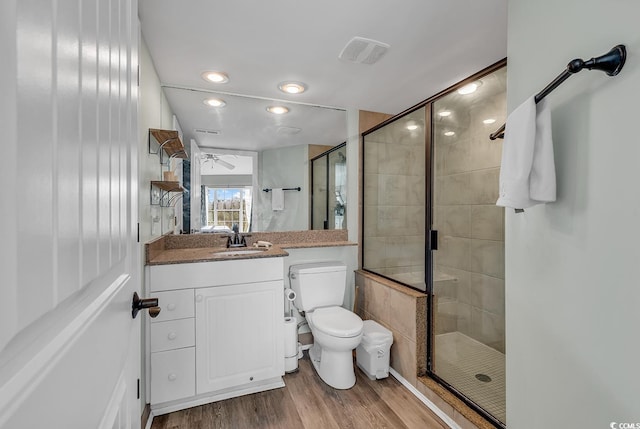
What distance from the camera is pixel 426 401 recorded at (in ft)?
5.97

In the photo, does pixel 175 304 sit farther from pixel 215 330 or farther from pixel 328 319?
pixel 328 319

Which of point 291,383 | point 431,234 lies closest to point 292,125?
point 431,234

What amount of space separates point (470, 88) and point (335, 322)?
181cm

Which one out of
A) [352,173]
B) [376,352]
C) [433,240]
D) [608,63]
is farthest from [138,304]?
[352,173]

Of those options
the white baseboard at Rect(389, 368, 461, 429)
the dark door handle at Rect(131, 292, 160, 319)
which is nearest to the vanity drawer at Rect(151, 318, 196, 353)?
the dark door handle at Rect(131, 292, 160, 319)

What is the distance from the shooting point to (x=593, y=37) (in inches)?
30.8

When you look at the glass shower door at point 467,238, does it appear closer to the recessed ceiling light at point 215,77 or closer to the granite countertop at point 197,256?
the granite countertop at point 197,256

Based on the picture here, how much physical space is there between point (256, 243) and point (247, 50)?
4.56ft

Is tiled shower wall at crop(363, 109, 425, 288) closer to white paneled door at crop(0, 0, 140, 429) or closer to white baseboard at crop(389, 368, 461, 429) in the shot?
white baseboard at crop(389, 368, 461, 429)

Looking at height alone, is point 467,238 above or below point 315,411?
above

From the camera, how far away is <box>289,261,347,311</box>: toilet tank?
7.50 ft

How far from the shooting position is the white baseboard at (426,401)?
64.4 inches

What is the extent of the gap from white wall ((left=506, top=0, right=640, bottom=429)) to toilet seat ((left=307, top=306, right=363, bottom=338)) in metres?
0.97

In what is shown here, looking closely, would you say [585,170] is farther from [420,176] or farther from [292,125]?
[292,125]
